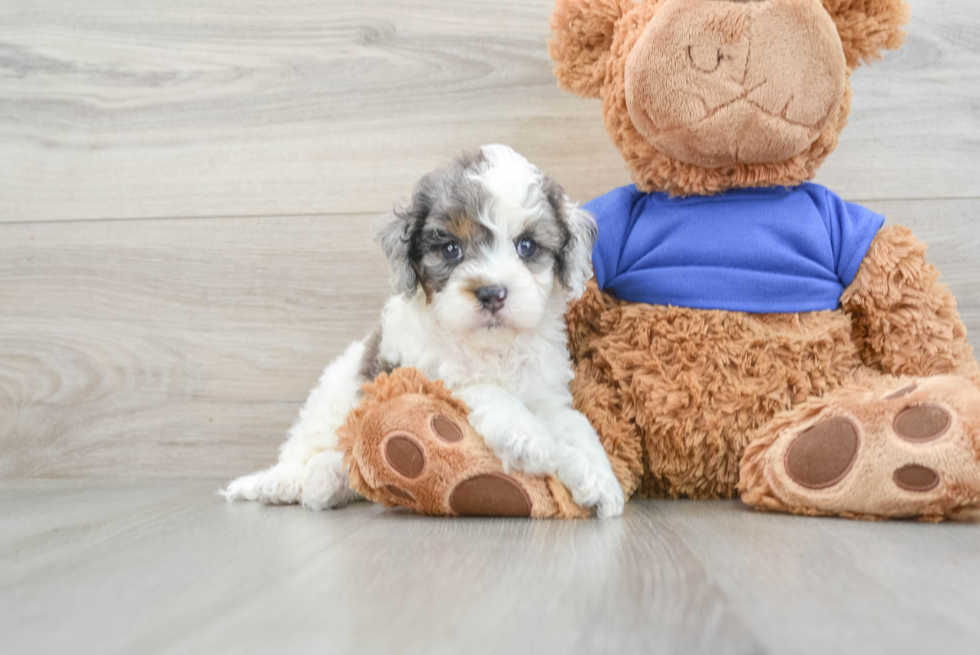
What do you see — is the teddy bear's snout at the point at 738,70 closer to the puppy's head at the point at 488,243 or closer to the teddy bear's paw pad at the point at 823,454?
the puppy's head at the point at 488,243

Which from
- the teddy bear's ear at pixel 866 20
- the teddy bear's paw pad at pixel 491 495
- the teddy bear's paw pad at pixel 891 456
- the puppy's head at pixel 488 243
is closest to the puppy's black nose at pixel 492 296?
the puppy's head at pixel 488 243

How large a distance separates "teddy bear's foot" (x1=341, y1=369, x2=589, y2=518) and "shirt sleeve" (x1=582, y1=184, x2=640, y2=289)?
0.45 meters

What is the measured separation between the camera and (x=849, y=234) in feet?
4.71

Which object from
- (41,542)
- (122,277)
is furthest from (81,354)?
(41,542)

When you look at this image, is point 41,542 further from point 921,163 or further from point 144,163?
point 921,163

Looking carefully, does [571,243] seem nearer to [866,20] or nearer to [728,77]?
[728,77]

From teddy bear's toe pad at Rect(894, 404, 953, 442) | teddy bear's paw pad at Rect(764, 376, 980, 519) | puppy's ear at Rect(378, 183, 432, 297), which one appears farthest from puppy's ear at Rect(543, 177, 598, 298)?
teddy bear's toe pad at Rect(894, 404, 953, 442)

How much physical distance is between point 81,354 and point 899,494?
72.1 inches

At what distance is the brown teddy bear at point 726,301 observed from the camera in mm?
1211

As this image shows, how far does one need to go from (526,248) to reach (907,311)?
27.4 inches

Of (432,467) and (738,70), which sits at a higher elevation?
(738,70)

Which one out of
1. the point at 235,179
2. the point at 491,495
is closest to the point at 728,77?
the point at 491,495

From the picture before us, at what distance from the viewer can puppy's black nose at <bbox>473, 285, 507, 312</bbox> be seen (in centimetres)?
123

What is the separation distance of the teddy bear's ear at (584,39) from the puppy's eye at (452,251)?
1.44 ft
